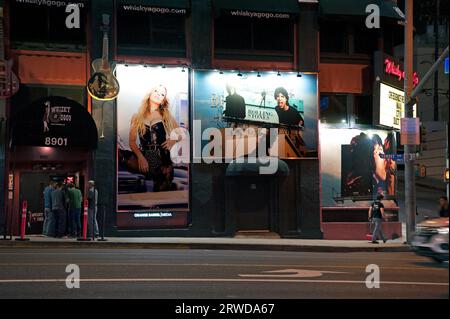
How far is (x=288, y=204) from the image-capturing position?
23.6 metres

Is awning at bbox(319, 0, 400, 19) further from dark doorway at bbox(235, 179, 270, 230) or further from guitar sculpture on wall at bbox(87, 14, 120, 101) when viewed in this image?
guitar sculpture on wall at bbox(87, 14, 120, 101)

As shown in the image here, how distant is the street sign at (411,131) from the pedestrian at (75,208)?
35.9 feet

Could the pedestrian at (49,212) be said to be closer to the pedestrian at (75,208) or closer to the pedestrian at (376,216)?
the pedestrian at (75,208)

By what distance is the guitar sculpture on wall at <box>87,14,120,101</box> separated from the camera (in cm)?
2159

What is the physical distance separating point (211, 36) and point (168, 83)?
2429mm

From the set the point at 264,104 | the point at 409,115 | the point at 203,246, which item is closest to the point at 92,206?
the point at 203,246

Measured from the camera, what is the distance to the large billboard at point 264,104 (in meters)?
23.0

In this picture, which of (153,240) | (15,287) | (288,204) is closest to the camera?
(15,287)

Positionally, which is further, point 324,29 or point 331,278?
point 324,29

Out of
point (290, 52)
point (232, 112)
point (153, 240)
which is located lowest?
point (153, 240)

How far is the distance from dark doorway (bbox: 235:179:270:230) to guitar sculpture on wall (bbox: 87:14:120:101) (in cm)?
564

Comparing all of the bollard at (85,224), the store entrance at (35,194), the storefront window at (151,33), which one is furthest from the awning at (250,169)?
the store entrance at (35,194)

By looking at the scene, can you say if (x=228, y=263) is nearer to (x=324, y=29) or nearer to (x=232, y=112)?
(x=232, y=112)
